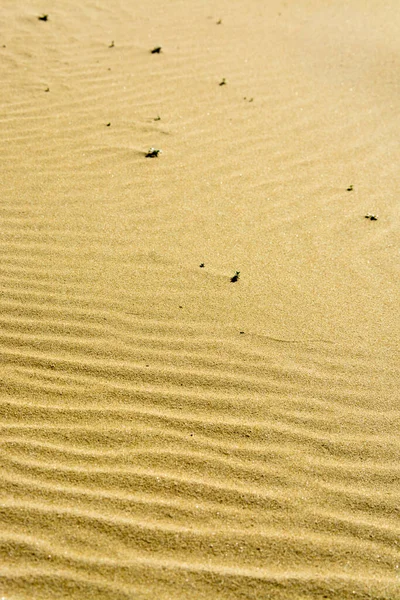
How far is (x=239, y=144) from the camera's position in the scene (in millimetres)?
5156

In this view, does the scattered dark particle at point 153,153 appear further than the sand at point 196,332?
Yes

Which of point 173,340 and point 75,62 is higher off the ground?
point 75,62

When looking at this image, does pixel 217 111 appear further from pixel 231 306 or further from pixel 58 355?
pixel 58 355

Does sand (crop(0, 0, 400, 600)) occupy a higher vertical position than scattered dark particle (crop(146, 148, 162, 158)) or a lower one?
lower

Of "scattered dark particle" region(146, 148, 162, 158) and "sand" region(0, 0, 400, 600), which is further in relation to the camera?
"scattered dark particle" region(146, 148, 162, 158)

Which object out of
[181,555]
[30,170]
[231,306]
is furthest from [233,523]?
[30,170]

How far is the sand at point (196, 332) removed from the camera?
7.68 feet

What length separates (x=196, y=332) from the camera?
3.31 metres

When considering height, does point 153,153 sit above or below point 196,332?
above

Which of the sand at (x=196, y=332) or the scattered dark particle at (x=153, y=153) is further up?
the scattered dark particle at (x=153, y=153)

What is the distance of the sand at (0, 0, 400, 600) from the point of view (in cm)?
234

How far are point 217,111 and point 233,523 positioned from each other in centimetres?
400

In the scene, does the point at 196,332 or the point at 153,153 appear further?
the point at 153,153

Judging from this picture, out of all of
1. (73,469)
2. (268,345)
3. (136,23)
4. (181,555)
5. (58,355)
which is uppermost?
(136,23)
